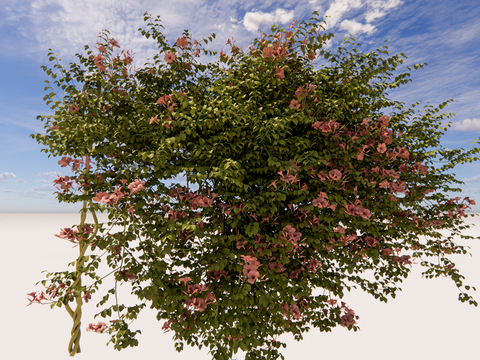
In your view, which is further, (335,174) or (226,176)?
(335,174)

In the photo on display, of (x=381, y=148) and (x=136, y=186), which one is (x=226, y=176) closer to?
(x=136, y=186)

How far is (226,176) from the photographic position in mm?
3018

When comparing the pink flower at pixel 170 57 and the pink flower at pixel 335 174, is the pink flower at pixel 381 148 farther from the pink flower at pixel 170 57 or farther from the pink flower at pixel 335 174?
the pink flower at pixel 170 57

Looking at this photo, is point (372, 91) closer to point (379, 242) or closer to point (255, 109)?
point (255, 109)

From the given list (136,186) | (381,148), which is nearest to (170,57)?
(136,186)

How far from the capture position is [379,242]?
484 centimetres

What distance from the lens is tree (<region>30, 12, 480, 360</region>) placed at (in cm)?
325

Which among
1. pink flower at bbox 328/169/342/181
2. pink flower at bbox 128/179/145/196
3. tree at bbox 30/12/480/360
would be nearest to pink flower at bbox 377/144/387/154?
tree at bbox 30/12/480/360

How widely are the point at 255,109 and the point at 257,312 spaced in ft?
8.42

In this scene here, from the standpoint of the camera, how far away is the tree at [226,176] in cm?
325

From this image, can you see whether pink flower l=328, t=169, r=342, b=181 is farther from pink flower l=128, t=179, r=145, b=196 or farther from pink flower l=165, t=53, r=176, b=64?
pink flower l=165, t=53, r=176, b=64

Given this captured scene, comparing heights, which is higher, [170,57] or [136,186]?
[170,57]

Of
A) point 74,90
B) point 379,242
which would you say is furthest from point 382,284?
point 74,90

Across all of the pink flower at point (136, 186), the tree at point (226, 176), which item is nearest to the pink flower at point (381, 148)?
the tree at point (226, 176)
